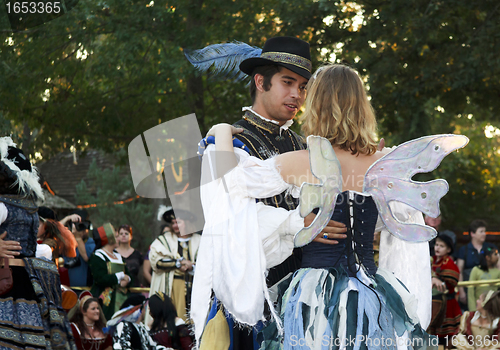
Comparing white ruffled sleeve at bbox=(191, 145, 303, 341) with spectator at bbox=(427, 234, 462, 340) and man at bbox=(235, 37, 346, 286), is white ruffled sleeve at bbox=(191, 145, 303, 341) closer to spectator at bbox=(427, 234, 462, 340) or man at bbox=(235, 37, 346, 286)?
man at bbox=(235, 37, 346, 286)

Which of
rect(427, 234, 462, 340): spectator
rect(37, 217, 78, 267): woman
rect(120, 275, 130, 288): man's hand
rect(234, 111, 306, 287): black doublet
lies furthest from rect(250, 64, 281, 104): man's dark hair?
rect(427, 234, 462, 340): spectator

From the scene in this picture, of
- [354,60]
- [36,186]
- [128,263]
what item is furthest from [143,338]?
[354,60]

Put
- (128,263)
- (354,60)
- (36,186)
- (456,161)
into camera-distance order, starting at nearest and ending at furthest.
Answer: (36,186) < (128,263) < (354,60) < (456,161)

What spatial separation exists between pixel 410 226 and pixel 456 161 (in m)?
16.1

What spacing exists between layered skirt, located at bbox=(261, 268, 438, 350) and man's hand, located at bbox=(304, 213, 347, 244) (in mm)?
142

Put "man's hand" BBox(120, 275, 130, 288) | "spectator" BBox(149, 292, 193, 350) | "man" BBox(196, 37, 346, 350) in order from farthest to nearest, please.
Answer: "man's hand" BBox(120, 275, 130, 288), "spectator" BBox(149, 292, 193, 350), "man" BBox(196, 37, 346, 350)

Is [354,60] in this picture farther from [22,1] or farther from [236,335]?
[236,335]

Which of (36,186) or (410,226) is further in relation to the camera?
(36,186)

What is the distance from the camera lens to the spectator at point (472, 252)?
8.30m

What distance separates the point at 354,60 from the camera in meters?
9.71

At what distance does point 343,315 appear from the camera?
2.60 m

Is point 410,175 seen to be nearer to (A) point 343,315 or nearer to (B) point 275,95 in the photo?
(A) point 343,315

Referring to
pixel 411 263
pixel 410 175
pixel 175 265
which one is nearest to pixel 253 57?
pixel 410 175

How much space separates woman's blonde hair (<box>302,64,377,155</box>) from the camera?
2.74 metres
